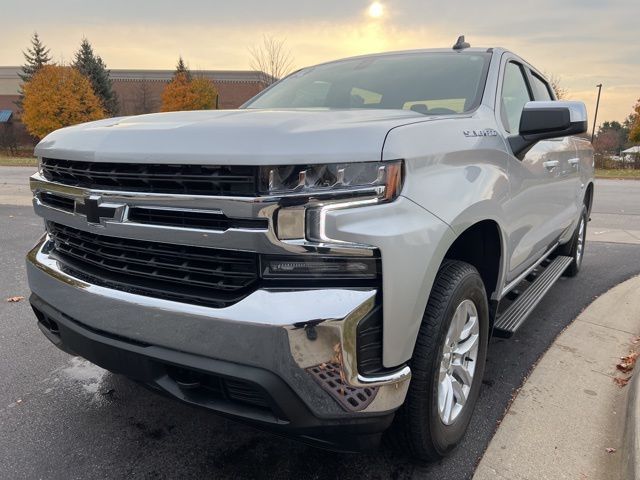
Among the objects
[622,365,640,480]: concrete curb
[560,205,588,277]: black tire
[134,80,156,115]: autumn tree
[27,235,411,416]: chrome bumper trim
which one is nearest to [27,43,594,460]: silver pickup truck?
[27,235,411,416]: chrome bumper trim

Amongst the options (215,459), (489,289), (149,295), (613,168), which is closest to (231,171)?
(149,295)

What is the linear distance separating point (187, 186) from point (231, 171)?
0.20m

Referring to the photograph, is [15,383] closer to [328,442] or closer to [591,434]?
[328,442]

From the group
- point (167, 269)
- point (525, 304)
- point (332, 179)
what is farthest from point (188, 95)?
point (332, 179)

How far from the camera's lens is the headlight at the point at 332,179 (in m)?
1.67

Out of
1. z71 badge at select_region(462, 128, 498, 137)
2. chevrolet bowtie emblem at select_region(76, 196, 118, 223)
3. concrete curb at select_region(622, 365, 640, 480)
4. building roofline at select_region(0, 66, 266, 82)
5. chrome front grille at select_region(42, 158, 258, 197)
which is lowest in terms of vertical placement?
concrete curb at select_region(622, 365, 640, 480)

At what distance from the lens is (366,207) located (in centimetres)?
169

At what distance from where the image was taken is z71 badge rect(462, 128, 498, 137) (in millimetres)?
2320

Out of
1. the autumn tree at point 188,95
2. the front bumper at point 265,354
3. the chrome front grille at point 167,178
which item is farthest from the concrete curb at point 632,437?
the autumn tree at point 188,95

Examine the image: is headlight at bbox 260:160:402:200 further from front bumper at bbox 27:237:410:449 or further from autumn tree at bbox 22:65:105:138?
autumn tree at bbox 22:65:105:138

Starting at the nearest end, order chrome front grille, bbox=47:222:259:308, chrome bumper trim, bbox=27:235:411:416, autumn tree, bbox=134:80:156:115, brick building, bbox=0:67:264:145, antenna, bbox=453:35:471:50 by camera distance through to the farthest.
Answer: chrome bumper trim, bbox=27:235:411:416 < chrome front grille, bbox=47:222:259:308 < antenna, bbox=453:35:471:50 < autumn tree, bbox=134:80:156:115 < brick building, bbox=0:67:264:145

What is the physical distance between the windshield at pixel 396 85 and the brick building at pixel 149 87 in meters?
53.0

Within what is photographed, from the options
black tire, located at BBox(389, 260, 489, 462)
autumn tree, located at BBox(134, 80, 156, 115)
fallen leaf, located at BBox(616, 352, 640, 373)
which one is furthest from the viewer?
autumn tree, located at BBox(134, 80, 156, 115)

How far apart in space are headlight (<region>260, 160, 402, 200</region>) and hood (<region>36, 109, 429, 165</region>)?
0.03 meters
